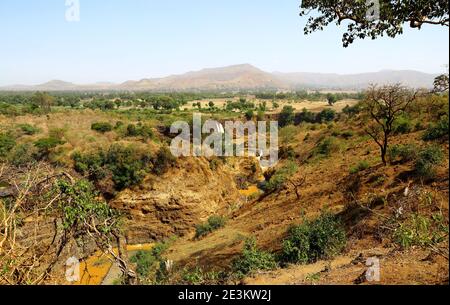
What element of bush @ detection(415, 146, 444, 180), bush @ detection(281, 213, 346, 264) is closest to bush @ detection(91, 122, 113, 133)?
bush @ detection(281, 213, 346, 264)

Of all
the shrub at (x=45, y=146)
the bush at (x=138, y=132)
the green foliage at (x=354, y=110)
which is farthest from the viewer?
the green foliage at (x=354, y=110)

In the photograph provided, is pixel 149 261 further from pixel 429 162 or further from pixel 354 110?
pixel 354 110

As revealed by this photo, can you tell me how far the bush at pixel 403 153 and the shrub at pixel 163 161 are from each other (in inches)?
486

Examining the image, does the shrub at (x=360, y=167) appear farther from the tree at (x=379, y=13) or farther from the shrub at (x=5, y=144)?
the shrub at (x=5, y=144)

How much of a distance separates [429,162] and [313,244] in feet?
17.6

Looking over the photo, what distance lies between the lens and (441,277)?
5098mm

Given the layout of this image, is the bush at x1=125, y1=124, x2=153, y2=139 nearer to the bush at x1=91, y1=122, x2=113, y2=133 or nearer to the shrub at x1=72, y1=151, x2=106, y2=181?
the bush at x1=91, y1=122, x2=113, y2=133

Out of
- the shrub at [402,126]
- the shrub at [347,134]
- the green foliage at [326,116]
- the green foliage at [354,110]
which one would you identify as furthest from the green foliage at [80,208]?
the green foliage at [326,116]

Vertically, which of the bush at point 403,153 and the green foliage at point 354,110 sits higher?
the green foliage at point 354,110

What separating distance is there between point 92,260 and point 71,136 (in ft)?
43.4

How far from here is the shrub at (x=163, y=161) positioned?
21.6m

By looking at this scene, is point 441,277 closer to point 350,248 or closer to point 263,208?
point 350,248

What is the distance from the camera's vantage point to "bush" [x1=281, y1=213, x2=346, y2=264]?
905cm
